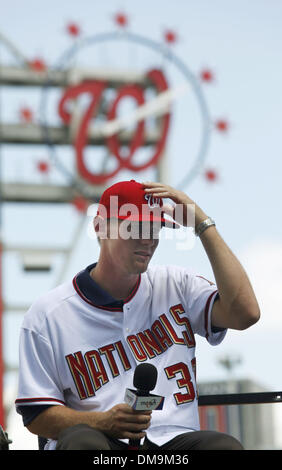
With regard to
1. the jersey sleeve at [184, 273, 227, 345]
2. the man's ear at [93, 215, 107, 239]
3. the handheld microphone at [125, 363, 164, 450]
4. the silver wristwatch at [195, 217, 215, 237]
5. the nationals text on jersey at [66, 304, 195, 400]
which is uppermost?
the man's ear at [93, 215, 107, 239]

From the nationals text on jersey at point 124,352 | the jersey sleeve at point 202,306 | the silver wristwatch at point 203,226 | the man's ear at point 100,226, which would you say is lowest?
the nationals text on jersey at point 124,352

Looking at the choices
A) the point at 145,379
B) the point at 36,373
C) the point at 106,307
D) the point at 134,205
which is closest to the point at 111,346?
the point at 106,307

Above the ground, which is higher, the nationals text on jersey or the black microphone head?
the nationals text on jersey

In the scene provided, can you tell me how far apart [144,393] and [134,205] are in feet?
Answer: 2.78

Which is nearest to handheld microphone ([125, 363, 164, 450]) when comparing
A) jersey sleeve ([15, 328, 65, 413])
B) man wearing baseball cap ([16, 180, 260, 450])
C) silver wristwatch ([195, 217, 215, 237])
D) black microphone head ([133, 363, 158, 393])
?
black microphone head ([133, 363, 158, 393])

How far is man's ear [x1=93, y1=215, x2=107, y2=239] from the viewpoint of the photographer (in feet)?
10.8

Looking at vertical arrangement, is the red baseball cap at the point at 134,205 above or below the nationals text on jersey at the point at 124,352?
above

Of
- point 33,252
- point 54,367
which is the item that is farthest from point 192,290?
point 33,252

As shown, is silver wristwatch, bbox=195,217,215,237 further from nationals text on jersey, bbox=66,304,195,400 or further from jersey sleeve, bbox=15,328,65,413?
jersey sleeve, bbox=15,328,65,413

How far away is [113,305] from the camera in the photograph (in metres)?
3.24

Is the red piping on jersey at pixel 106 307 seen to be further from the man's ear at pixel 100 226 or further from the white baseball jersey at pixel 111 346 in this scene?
the man's ear at pixel 100 226

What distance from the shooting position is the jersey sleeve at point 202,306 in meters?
3.25

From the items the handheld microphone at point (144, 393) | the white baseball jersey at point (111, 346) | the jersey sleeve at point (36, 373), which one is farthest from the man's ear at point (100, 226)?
the handheld microphone at point (144, 393)

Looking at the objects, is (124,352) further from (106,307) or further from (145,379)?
(145,379)
